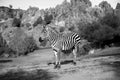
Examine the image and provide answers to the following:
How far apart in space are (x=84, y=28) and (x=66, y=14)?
4230 cm

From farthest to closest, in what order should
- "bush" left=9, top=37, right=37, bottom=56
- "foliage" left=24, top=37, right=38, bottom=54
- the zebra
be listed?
1. "foliage" left=24, top=37, right=38, bottom=54
2. "bush" left=9, top=37, right=37, bottom=56
3. the zebra

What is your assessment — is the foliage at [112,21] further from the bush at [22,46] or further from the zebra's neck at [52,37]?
the zebra's neck at [52,37]

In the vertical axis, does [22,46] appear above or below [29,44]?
below

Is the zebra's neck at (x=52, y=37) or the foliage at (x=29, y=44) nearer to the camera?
the zebra's neck at (x=52, y=37)

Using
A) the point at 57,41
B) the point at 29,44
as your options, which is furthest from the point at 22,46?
the point at 57,41

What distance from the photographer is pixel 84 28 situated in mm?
20672

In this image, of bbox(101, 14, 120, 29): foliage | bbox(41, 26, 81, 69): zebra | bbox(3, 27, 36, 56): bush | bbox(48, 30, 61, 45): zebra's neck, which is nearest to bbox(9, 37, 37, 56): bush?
bbox(3, 27, 36, 56): bush

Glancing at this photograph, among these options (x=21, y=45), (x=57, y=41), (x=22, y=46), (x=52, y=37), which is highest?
(x=52, y=37)

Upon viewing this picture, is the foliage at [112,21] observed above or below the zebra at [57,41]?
above

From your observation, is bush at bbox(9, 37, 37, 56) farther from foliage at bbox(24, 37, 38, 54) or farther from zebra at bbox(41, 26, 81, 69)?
zebra at bbox(41, 26, 81, 69)

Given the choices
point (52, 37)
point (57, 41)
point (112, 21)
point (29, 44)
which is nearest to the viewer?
point (57, 41)

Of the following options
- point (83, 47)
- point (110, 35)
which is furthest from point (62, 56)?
point (110, 35)

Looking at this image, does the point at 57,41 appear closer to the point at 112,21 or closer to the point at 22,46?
the point at 112,21

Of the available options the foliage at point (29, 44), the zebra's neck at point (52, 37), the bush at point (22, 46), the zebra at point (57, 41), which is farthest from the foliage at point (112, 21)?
the zebra's neck at point (52, 37)
